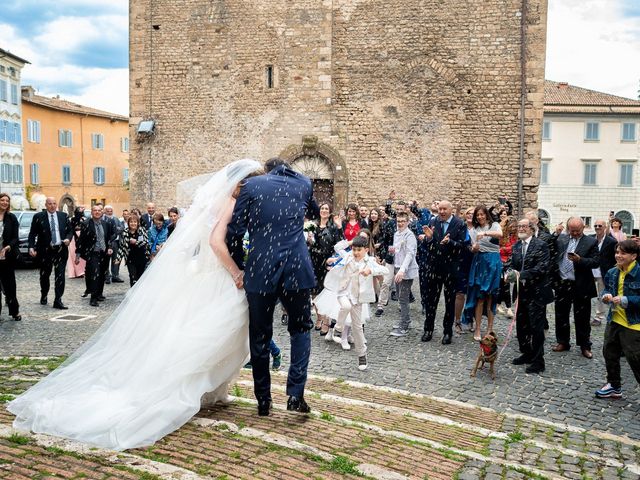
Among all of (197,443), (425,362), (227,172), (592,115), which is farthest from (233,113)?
(592,115)

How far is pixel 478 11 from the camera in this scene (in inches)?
794

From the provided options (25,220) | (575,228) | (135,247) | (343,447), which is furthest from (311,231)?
(25,220)

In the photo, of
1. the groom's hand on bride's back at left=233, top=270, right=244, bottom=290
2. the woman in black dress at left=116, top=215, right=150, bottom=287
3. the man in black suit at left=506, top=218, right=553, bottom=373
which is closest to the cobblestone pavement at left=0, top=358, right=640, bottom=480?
the groom's hand on bride's back at left=233, top=270, right=244, bottom=290

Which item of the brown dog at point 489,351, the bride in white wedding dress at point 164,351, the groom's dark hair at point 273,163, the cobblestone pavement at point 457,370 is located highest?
the groom's dark hair at point 273,163

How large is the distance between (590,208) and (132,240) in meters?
41.0

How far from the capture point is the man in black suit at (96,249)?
11.9m

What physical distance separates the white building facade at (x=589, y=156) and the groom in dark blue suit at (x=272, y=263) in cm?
4293

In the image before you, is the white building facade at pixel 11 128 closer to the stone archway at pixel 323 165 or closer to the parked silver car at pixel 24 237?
the parked silver car at pixel 24 237

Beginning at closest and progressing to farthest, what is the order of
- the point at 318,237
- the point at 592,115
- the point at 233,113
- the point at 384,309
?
the point at 318,237
the point at 384,309
the point at 233,113
the point at 592,115

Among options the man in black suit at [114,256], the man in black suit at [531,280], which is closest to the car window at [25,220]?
the man in black suit at [114,256]

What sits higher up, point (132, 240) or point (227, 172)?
point (227, 172)

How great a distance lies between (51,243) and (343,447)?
8872 millimetres

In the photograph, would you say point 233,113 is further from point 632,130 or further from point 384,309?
point 632,130

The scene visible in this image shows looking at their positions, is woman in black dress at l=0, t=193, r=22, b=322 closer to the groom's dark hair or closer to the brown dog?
the groom's dark hair
